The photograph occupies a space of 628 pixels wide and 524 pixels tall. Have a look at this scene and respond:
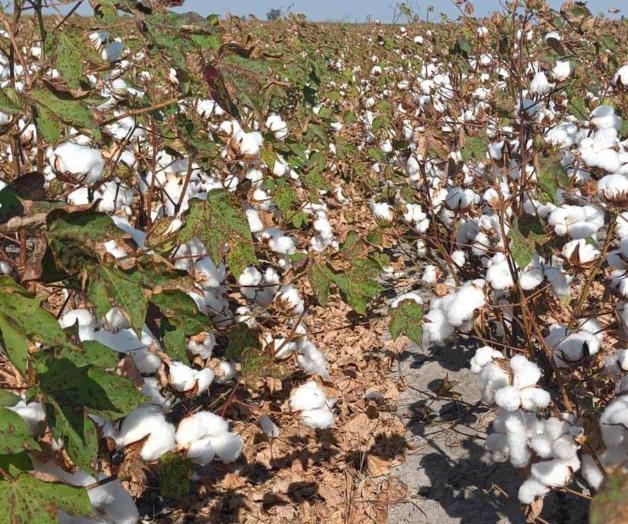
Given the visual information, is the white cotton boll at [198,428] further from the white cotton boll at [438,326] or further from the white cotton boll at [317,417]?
the white cotton boll at [438,326]

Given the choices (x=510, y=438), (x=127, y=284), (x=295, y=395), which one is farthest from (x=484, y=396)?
(x=127, y=284)

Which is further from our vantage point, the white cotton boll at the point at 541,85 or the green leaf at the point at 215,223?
the white cotton boll at the point at 541,85

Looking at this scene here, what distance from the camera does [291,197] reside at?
2.88 m

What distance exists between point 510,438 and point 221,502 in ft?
3.60

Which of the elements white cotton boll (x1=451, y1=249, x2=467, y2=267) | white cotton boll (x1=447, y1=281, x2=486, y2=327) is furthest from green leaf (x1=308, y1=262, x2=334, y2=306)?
white cotton boll (x1=451, y1=249, x2=467, y2=267)

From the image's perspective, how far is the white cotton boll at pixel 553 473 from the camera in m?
1.55

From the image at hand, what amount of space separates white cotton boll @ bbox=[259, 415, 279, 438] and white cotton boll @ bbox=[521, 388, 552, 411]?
1.10 meters

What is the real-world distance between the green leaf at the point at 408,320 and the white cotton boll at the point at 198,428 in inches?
28.2

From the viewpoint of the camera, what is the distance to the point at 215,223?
178 centimetres

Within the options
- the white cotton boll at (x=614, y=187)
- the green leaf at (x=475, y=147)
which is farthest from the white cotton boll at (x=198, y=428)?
the green leaf at (x=475, y=147)

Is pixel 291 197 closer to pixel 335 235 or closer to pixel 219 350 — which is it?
pixel 219 350

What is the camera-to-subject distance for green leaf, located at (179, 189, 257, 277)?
1.77m

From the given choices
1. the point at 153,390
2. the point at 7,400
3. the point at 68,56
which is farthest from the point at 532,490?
the point at 68,56

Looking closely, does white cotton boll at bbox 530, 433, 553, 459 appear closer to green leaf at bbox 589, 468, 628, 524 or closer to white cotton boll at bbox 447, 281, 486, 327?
white cotton boll at bbox 447, 281, 486, 327
